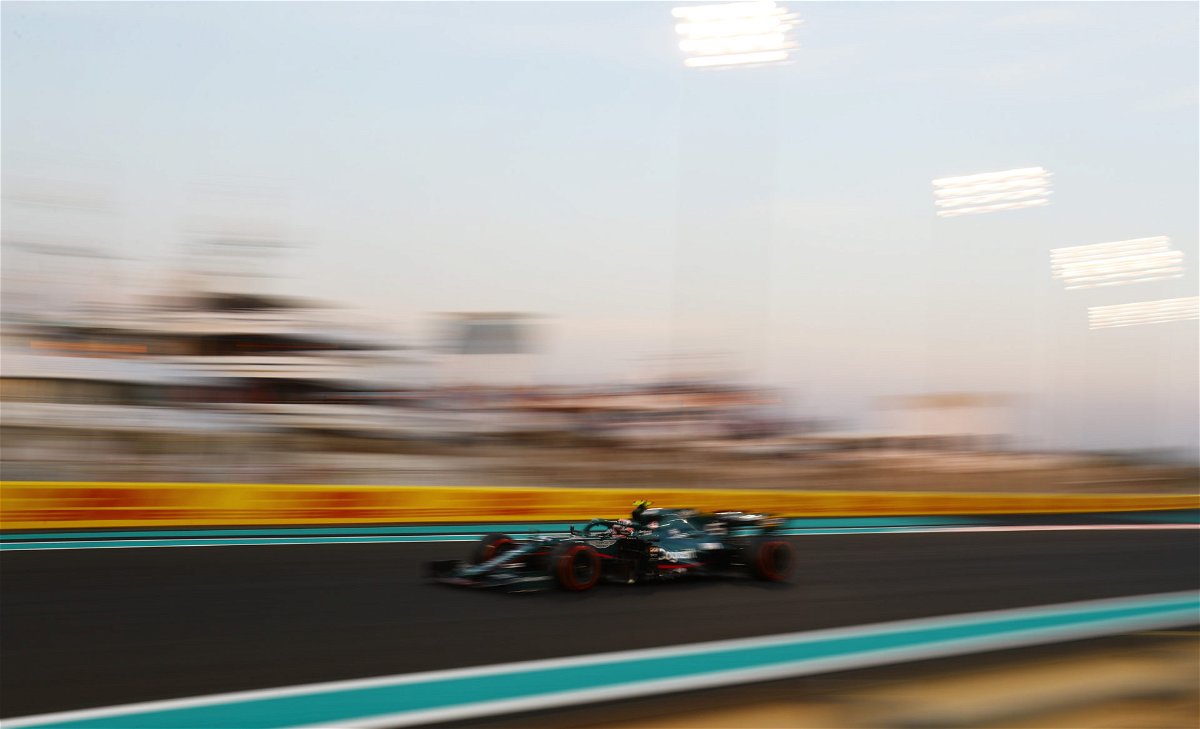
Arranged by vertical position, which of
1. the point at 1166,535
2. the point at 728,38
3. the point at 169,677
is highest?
the point at 728,38

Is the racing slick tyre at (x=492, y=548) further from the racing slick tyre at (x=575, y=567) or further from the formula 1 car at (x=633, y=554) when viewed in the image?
the racing slick tyre at (x=575, y=567)

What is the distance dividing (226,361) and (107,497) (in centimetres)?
→ 600

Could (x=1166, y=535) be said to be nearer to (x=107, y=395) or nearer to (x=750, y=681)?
(x=750, y=681)

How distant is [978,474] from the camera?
21.2 meters

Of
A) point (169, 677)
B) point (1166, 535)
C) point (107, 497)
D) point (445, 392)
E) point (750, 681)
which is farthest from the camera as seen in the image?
point (445, 392)

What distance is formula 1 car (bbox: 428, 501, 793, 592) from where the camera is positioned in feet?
23.7

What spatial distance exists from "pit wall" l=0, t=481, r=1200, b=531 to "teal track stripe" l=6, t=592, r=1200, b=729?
6.54m

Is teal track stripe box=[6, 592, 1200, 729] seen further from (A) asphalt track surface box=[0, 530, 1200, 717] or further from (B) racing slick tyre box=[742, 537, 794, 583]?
(B) racing slick tyre box=[742, 537, 794, 583]

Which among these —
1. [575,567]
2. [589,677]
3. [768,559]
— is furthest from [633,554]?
[589,677]

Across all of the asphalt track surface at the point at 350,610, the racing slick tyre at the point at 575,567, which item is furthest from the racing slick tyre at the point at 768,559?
the racing slick tyre at the point at 575,567

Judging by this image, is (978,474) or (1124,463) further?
(1124,463)

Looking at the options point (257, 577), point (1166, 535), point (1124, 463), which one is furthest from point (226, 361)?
point (1124, 463)

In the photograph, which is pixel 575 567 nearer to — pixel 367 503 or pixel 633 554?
pixel 633 554

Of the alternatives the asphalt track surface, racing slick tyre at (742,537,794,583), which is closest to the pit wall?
the asphalt track surface
